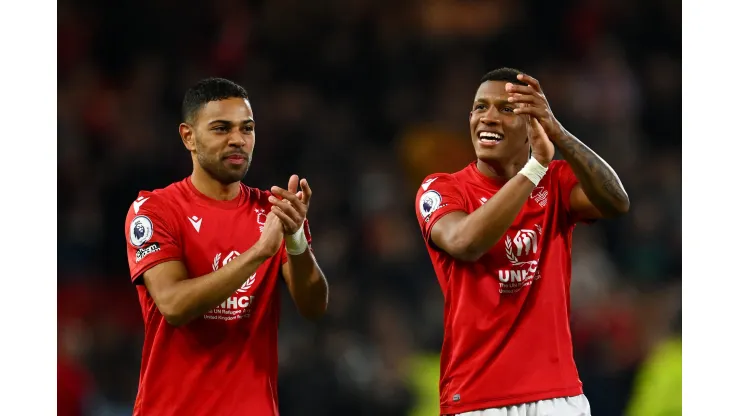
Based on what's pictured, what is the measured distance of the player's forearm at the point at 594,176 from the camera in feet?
11.7

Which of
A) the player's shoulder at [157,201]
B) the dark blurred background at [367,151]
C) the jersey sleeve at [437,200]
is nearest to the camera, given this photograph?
the player's shoulder at [157,201]

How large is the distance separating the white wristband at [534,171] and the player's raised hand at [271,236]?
901 mm

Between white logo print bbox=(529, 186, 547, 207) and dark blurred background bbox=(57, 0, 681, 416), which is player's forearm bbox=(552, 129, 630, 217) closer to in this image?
white logo print bbox=(529, 186, 547, 207)

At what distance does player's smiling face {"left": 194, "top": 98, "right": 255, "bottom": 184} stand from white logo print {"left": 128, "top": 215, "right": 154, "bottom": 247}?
12.0 inches

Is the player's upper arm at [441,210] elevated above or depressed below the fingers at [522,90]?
below

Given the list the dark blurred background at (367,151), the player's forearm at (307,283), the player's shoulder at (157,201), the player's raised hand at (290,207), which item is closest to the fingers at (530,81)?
the player's raised hand at (290,207)

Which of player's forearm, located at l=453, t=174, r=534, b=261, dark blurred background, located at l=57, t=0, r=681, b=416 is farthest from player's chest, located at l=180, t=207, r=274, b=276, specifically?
dark blurred background, located at l=57, t=0, r=681, b=416

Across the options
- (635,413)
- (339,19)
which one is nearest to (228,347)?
(635,413)

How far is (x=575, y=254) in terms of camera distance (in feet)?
21.8

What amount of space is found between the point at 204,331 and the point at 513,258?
3.93 ft

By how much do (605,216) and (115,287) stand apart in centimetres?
366

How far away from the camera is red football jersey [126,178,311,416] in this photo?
3.46 m

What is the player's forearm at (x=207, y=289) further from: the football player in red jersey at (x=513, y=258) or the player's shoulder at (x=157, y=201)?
the football player in red jersey at (x=513, y=258)

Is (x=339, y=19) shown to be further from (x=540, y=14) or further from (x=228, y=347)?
(x=228, y=347)
